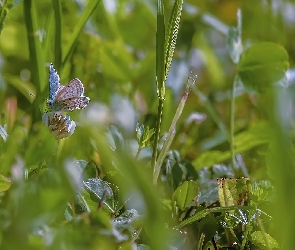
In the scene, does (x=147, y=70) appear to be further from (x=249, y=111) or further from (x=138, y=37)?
(x=138, y=37)

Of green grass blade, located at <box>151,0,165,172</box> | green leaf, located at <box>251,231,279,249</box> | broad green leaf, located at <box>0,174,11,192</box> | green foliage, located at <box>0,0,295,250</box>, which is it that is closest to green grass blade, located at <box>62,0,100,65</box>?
green foliage, located at <box>0,0,295,250</box>

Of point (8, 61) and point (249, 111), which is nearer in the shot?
point (249, 111)

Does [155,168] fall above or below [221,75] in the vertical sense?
below

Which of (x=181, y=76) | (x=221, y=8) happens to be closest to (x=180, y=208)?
(x=181, y=76)

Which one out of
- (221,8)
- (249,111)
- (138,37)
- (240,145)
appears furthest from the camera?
(221,8)

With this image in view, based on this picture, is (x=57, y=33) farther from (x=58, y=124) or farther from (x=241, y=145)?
(x=241, y=145)

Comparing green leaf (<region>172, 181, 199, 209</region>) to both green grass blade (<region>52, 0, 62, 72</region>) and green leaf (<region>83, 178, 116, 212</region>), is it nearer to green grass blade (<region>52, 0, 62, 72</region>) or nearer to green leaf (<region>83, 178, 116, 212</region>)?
green leaf (<region>83, 178, 116, 212</region>)
